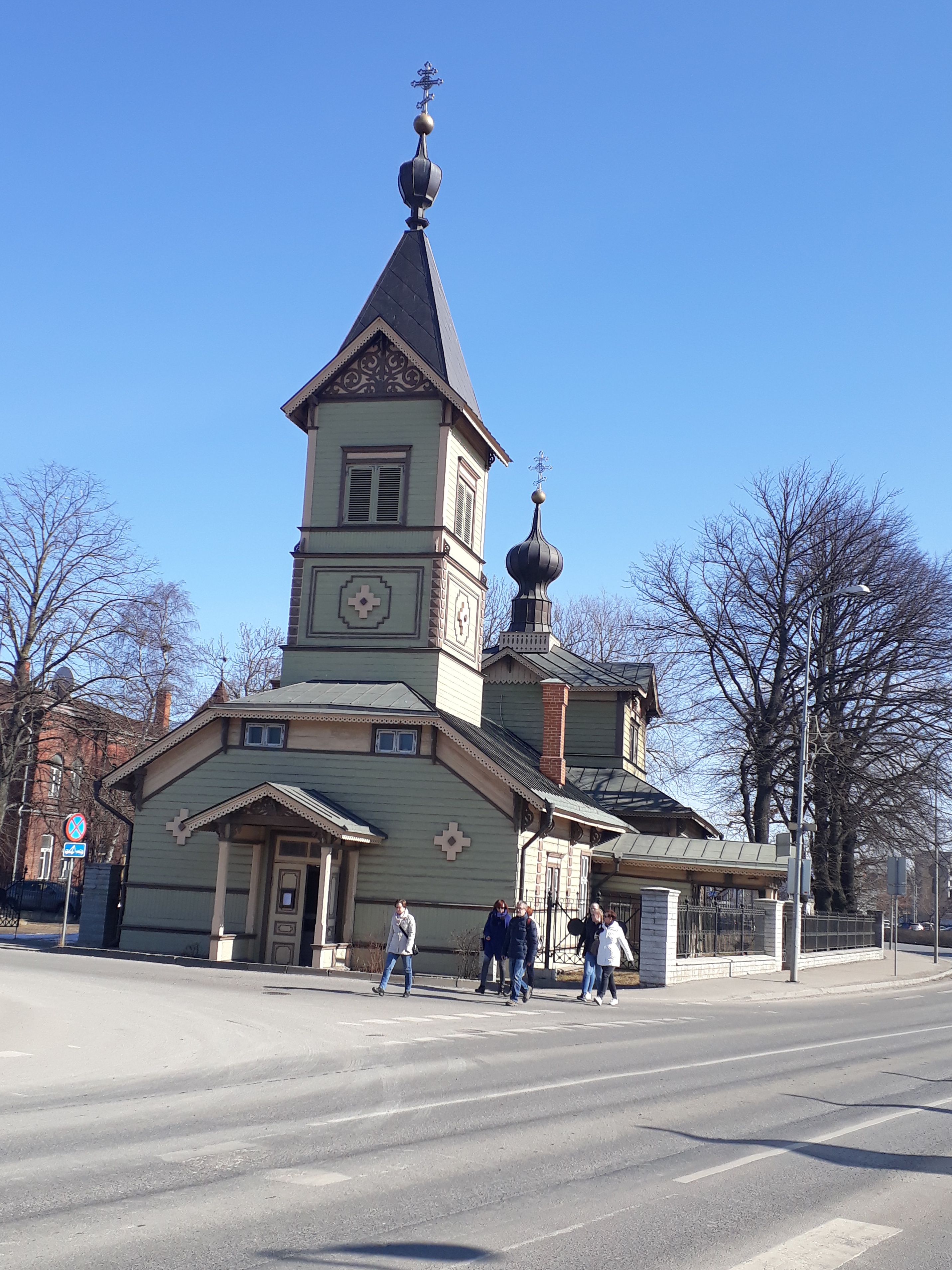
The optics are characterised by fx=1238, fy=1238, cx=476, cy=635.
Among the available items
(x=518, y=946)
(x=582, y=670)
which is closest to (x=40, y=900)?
(x=582, y=670)

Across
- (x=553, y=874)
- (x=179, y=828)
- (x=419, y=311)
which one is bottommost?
(x=553, y=874)

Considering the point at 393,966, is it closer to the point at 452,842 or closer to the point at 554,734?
the point at 452,842

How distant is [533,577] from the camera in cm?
4547

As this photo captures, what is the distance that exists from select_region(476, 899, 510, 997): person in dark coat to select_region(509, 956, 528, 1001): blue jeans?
1.67 feet

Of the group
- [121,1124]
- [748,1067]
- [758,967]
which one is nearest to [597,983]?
[748,1067]

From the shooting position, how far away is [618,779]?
131ft

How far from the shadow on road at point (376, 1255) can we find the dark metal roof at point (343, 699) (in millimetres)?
20716

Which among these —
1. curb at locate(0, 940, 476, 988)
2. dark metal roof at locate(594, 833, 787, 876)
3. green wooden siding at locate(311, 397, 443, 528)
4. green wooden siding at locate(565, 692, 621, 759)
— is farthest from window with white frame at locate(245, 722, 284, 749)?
green wooden siding at locate(565, 692, 621, 759)

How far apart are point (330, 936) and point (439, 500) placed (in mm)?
10458

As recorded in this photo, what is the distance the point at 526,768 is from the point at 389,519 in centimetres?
697

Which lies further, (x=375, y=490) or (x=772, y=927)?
(x=772, y=927)

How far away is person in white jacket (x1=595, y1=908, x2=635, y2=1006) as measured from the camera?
22031 millimetres

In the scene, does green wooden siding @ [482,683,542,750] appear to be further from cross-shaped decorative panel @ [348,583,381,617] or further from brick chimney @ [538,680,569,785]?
cross-shaped decorative panel @ [348,583,381,617]

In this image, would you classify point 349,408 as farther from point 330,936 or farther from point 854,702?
point 854,702
